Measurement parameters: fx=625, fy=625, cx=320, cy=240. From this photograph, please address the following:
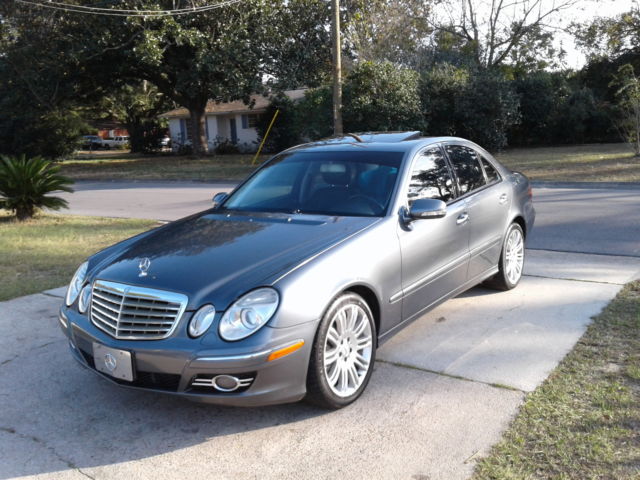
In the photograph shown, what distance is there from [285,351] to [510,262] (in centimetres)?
344

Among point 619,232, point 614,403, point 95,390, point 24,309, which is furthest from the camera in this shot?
point 619,232

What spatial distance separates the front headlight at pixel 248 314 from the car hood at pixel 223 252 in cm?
5

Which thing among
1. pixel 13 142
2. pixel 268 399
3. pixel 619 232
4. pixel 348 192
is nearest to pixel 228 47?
pixel 13 142

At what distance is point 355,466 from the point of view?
10.5 feet

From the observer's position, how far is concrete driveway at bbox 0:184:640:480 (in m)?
3.27

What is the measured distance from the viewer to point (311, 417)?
375 centimetres

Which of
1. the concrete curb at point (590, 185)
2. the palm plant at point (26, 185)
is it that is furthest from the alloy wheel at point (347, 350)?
the concrete curb at point (590, 185)

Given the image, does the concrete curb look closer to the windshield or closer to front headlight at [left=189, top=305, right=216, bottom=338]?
the windshield

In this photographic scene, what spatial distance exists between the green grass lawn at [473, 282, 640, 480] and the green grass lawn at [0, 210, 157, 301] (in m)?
5.25

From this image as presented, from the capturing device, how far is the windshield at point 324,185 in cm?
466

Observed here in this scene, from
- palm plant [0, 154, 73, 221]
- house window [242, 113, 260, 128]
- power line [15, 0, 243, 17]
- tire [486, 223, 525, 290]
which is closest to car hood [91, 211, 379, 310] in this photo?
tire [486, 223, 525, 290]

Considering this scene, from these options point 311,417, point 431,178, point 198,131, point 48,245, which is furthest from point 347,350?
point 198,131

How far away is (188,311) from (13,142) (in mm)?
36015

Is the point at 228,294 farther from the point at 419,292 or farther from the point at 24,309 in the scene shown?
the point at 24,309
